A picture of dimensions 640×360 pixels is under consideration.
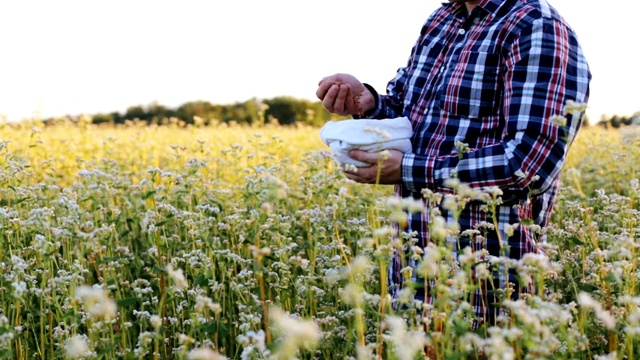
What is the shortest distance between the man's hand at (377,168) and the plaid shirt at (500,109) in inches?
1.5

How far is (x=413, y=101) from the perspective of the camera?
3510mm

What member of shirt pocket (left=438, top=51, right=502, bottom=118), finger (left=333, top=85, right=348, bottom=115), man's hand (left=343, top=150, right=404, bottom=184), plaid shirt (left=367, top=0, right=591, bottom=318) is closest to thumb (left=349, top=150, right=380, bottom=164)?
man's hand (left=343, top=150, right=404, bottom=184)

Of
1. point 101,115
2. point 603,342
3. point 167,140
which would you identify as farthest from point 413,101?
point 101,115

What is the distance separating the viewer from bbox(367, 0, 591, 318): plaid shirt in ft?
9.45

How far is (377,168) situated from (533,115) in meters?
0.63

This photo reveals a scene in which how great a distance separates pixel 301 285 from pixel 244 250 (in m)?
1.31

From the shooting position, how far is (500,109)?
10.1 ft

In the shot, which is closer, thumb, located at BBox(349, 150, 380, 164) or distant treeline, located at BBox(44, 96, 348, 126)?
→ thumb, located at BBox(349, 150, 380, 164)

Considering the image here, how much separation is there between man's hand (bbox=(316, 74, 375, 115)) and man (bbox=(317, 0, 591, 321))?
244mm

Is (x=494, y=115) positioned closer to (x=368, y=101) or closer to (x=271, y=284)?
(x=368, y=101)

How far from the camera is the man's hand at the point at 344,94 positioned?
365 cm

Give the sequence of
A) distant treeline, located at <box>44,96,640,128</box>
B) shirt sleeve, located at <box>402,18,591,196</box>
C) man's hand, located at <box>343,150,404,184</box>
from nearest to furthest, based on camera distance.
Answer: shirt sleeve, located at <box>402,18,591,196</box>, man's hand, located at <box>343,150,404,184</box>, distant treeline, located at <box>44,96,640,128</box>

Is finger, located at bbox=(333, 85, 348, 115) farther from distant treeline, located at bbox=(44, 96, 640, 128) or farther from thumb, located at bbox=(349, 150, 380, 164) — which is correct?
distant treeline, located at bbox=(44, 96, 640, 128)

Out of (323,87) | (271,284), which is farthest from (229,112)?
(271,284)
